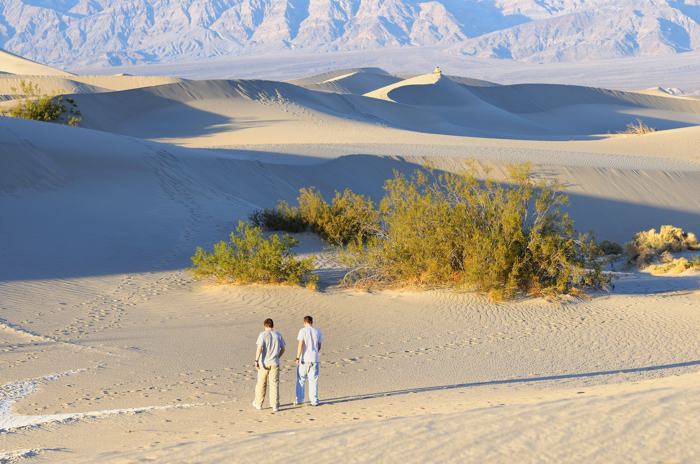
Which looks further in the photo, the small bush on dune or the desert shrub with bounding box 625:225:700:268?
the desert shrub with bounding box 625:225:700:268

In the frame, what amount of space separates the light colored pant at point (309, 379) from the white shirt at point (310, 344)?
0.06 metres

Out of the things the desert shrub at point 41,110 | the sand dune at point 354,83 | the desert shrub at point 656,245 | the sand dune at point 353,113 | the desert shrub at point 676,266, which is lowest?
the desert shrub at point 676,266

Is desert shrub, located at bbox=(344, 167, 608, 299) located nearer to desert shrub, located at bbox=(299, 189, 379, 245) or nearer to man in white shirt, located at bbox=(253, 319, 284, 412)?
desert shrub, located at bbox=(299, 189, 379, 245)

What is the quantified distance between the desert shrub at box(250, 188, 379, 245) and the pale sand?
2.04ft

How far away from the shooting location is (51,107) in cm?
3744

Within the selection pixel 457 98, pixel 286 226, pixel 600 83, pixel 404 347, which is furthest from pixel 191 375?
pixel 600 83

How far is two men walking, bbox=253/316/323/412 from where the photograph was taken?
9.45 meters

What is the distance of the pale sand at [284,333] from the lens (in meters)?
7.52

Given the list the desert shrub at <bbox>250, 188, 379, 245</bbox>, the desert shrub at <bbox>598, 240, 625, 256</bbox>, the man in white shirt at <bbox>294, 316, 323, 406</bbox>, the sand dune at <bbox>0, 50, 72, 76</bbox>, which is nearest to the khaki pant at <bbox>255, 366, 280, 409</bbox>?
the man in white shirt at <bbox>294, 316, 323, 406</bbox>

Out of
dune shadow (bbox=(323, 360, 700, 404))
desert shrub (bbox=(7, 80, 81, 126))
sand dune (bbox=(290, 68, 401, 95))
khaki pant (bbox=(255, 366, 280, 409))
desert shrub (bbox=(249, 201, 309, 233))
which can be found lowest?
dune shadow (bbox=(323, 360, 700, 404))

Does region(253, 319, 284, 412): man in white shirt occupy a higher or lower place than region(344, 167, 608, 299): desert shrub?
lower

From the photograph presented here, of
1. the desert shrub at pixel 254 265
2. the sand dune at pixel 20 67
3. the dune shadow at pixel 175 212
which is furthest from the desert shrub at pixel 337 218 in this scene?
the sand dune at pixel 20 67

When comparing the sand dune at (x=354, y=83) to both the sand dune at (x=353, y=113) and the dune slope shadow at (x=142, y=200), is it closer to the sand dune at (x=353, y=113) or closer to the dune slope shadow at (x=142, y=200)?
the sand dune at (x=353, y=113)

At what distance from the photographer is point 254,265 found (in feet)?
50.4
